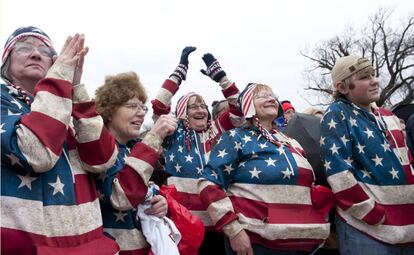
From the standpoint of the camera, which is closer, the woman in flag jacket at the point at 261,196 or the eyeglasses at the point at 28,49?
the eyeglasses at the point at 28,49

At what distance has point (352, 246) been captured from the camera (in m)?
3.40

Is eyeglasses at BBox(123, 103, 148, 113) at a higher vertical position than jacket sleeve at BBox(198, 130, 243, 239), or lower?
higher

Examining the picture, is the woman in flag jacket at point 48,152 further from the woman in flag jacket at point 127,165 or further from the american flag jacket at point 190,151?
the american flag jacket at point 190,151

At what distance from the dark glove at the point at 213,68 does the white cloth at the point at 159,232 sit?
230 cm

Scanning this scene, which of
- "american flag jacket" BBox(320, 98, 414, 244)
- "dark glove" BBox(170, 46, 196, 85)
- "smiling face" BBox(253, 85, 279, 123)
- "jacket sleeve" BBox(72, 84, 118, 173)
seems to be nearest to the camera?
"jacket sleeve" BBox(72, 84, 118, 173)

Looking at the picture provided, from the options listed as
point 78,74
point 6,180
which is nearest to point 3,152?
point 6,180

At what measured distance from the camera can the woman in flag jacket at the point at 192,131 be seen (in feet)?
14.0

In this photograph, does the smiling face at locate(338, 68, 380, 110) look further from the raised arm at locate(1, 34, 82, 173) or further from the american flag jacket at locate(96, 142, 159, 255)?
the raised arm at locate(1, 34, 82, 173)

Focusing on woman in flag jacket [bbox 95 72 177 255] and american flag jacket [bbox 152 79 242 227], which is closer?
woman in flag jacket [bbox 95 72 177 255]

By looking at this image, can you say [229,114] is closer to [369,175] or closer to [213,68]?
[213,68]

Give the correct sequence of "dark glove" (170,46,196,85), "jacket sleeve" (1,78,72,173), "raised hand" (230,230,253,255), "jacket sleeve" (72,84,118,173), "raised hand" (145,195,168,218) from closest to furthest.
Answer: "jacket sleeve" (1,78,72,173), "jacket sleeve" (72,84,118,173), "raised hand" (145,195,168,218), "raised hand" (230,230,253,255), "dark glove" (170,46,196,85)

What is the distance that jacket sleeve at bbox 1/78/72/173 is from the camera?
1.90m

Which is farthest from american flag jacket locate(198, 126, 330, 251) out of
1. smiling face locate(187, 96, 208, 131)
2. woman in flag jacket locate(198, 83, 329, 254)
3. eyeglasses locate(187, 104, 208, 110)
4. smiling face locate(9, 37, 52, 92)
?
smiling face locate(9, 37, 52, 92)

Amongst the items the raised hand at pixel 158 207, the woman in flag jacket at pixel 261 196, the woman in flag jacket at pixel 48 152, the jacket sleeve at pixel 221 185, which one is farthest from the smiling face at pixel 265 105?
the woman in flag jacket at pixel 48 152
